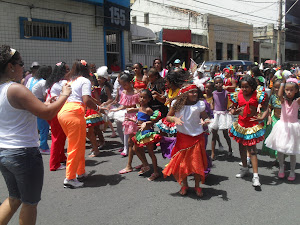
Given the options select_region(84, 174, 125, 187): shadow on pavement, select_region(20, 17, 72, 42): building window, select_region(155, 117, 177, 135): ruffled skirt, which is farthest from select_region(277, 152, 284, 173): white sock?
select_region(20, 17, 72, 42): building window

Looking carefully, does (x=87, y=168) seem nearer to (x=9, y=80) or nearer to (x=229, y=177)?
(x=229, y=177)

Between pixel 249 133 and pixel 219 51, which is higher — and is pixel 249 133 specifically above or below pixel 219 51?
below

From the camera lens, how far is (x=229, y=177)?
5.04 m

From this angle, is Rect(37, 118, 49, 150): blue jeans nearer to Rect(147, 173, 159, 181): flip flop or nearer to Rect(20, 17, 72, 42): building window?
Rect(147, 173, 159, 181): flip flop

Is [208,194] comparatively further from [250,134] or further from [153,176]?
[250,134]

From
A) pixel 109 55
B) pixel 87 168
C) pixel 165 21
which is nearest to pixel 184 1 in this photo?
pixel 165 21

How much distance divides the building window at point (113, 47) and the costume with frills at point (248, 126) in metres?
10.5

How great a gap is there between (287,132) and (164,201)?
2.32 metres

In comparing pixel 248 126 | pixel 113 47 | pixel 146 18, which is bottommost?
pixel 248 126

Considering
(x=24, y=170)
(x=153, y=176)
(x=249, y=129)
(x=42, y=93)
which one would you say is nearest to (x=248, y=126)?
(x=249, y=129)

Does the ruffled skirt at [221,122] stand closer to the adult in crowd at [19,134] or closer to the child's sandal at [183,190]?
the child's sandal at [183,190]

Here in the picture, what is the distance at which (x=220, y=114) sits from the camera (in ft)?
20.5

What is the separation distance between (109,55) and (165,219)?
476 inches

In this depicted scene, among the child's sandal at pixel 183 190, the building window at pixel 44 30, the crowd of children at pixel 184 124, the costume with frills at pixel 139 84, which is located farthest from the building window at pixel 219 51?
the child's sandal at pixel 183 190
